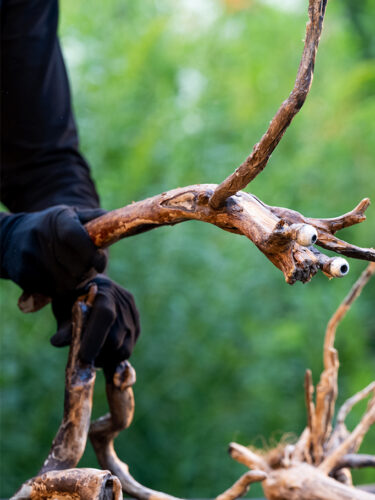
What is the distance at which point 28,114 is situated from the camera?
3.43 ft

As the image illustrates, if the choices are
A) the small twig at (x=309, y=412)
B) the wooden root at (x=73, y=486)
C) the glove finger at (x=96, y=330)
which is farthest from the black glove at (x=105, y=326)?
the small twig at (x=309, y=412)

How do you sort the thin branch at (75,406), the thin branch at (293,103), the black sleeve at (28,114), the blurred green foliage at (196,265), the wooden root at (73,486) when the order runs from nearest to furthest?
the thin branch at (293,103) < the wooden root at (73,486) < the thin branch at (75,406) < the black sleeve at (28,114) < the blurred green foliage at (196,265)

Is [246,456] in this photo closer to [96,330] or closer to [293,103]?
[96,330]

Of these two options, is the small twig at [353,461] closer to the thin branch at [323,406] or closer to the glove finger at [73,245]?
the thin branch at [323,406]

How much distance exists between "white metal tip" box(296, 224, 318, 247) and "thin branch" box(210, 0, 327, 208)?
8 cm

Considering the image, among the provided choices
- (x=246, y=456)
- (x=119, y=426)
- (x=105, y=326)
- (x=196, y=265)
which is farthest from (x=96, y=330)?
(x=196, y=265)

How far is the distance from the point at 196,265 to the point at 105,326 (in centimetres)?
135

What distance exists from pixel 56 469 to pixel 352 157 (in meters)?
2.35

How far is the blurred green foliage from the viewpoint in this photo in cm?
205

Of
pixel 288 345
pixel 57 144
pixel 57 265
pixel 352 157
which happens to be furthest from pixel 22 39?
pixel 352 157

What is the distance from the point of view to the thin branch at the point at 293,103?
56 centimetres

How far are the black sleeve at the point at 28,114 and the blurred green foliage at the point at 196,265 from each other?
0.94 metres

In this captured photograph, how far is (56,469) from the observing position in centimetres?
78

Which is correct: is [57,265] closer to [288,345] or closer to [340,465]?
[340,465]
